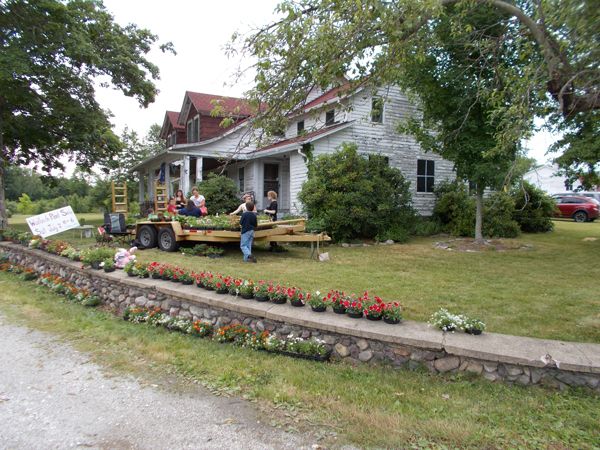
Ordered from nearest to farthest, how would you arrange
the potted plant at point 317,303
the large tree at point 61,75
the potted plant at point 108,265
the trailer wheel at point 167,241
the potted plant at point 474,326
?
the potted plant at point 474,326, the potted plant at point 317,303, the potted plant at point 108,265, the trailer wheel at point 167,241, the large tree at point 61,75

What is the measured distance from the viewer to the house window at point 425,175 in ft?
55.5

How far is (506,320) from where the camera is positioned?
4785 mm

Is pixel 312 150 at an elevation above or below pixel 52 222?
above

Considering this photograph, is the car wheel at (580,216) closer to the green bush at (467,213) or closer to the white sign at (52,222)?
the green bush at (467,213)

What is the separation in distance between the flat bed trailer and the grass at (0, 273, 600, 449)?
408 centimetres

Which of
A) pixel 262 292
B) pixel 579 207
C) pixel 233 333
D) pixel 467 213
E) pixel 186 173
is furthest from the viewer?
pixel 579 207

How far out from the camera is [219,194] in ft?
51.6

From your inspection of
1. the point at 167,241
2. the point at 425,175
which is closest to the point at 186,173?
the point at 167,241

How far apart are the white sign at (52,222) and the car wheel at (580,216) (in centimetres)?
2576

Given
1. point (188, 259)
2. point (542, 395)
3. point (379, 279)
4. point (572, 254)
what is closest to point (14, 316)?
point (188, 259)

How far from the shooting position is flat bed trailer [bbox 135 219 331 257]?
8992 mm

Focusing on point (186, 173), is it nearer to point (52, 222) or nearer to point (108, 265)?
point (52, 222)

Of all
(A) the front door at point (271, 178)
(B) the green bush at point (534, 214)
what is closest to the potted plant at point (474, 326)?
(B) the green bush at point (534, 214)

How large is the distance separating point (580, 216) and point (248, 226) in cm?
2239
